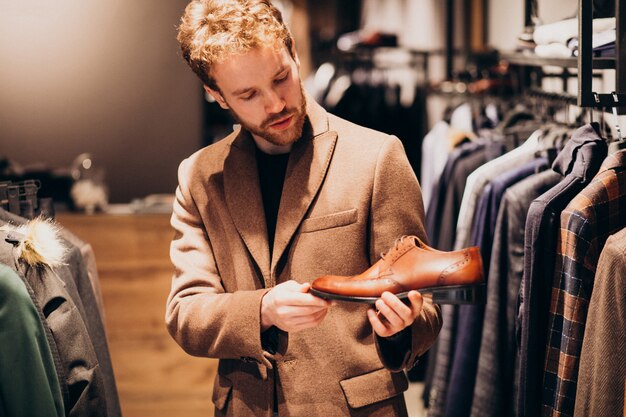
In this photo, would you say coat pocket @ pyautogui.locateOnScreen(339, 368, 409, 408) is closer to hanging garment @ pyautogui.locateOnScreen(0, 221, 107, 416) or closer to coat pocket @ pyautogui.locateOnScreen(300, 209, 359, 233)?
coat pocket @ pyautogui.locateOnScreen(300, 209, 359, 233)

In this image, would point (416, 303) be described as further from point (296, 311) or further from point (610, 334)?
point (610, 334)

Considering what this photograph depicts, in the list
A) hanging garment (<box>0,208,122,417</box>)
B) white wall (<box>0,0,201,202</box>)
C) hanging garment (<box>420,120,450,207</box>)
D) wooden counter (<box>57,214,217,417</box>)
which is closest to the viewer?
hanging garment (<box>0,208,122,417</box>)

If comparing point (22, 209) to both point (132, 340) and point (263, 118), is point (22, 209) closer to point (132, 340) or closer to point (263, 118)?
point (263, 118)

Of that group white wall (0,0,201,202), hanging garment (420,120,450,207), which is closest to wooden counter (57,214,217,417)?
white wall (0,0,201,202)

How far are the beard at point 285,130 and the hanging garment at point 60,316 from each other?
20.3 inches

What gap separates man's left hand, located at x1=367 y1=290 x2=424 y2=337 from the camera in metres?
1.45

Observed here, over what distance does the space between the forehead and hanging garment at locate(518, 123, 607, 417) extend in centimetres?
64

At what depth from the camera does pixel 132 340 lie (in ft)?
12.2

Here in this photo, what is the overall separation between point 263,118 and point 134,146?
9.36ft

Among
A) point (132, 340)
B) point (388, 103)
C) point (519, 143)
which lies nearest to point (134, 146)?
point (132, 340)

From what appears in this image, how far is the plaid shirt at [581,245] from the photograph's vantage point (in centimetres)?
161

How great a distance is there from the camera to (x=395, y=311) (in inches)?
57.7

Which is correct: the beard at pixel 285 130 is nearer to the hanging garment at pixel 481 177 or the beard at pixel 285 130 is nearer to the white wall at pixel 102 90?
the hanging garment at pixel 481 177

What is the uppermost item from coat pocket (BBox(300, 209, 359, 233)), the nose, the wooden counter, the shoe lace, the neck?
the nose
